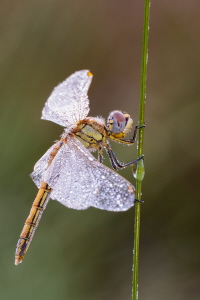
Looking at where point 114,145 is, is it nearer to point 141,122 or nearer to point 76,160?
point 76,160

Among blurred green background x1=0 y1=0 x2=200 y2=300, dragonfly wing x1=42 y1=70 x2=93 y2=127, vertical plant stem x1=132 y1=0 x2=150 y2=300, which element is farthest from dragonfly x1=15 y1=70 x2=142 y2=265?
blurred green background x1=0 y1=0 x2=200 y2=300

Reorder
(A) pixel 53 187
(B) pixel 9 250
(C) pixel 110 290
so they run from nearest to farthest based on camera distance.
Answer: (A) pixel 53 187
(B) pixel 9 250
(C) pixel 110 290

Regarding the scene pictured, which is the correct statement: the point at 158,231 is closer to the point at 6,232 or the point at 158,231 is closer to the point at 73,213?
the point at 73,213

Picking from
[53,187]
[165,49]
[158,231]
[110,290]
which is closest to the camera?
[53,187]

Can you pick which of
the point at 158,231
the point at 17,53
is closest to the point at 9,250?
the point at 158,231

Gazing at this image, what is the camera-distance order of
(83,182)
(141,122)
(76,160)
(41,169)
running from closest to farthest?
(141,122)
(83,182)
(76,160)
(41,169)

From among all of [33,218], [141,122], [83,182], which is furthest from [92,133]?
[141,122]

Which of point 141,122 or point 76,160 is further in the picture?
point 76,160
